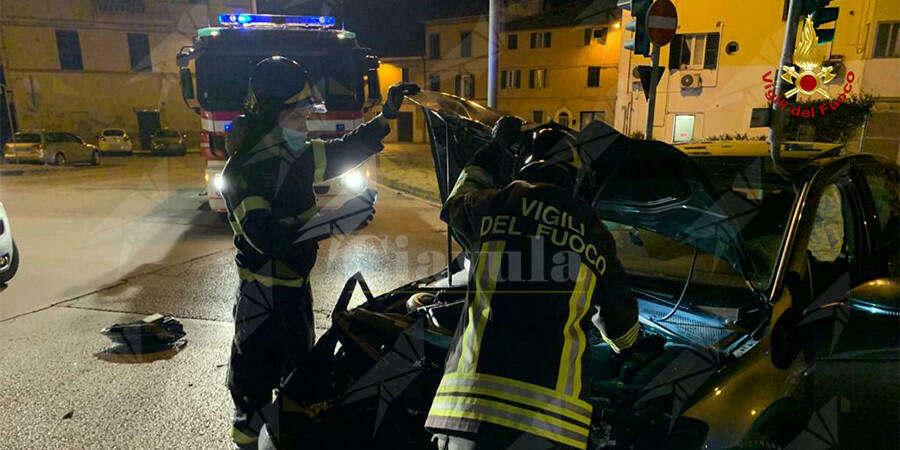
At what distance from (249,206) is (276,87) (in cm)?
59

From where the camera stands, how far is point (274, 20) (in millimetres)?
8922

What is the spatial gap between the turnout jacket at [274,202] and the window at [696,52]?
20.4 metres

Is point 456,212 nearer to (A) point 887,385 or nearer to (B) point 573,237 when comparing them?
(B) point 573,237

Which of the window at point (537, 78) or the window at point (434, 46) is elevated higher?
the window at point (434, 46)

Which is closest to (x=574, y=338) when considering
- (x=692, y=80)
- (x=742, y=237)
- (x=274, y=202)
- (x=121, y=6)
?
(x=742, y=237)

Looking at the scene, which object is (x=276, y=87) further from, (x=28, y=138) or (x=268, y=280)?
(x=28, y=138)

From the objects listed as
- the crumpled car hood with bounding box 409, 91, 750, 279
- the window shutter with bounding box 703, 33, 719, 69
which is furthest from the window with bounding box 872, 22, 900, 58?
the crumpled car hood with bounding box 409, 91, 750, 279

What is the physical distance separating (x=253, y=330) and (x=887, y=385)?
13.2 ft

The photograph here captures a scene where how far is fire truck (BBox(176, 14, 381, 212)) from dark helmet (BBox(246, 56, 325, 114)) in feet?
16.8

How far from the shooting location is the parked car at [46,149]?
1952 centimetres

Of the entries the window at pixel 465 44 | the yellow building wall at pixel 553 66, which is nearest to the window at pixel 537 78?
the yellow building wall at pixel 553 66

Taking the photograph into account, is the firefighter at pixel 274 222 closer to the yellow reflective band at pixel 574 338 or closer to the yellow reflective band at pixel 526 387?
the yellow reflective band at pixel 526 387

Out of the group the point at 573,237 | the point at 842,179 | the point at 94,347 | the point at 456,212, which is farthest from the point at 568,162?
the point at 94,347

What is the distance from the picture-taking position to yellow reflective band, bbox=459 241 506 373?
1.52m
